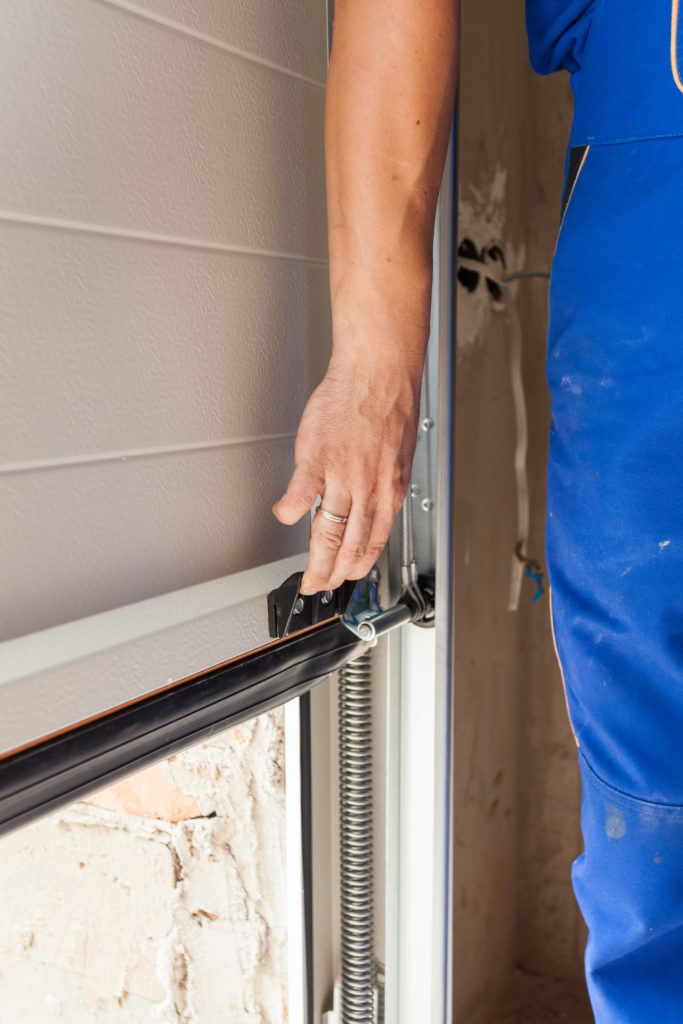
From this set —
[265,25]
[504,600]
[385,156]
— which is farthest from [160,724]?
[504,600]

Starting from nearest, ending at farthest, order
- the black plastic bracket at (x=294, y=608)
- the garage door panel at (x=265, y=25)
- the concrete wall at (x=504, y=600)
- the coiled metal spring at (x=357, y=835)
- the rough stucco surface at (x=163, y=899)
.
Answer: the garage door panel at (x=265, y=25)
the black plastic bracket at (x=294, y=608)
the coiled metal spring at (x=357, y=835)
the rough stucco surface at (x=163, y=899)
the concrete wall at (x=504, y=600)

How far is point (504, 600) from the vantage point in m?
1.66

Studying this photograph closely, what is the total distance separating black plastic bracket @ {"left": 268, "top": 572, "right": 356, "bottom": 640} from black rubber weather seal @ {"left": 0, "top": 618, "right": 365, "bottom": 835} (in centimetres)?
2

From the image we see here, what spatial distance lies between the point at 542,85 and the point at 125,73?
114 centimetres

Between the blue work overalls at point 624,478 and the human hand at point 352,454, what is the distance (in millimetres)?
150

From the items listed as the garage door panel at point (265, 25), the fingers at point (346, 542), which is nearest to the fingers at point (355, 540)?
the fingers at point (346, 542)

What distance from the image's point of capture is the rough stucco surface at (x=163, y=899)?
4.00 ft

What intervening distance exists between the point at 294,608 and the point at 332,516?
4.7 inches

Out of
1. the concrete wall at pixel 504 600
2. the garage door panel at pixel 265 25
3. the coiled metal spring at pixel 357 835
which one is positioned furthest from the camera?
the concrete wall at pixel 504 600

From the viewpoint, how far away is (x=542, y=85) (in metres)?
1.59

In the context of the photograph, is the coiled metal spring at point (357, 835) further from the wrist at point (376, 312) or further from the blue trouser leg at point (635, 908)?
the wrist at point (376, 312)

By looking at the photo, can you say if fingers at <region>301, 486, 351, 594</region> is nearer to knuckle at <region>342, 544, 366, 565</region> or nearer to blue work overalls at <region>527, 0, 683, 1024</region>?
knuckle at <region>342, 544, 366, 565</region>

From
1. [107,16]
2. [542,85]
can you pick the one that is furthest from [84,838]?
[542,85]

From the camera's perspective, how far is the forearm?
75cm
